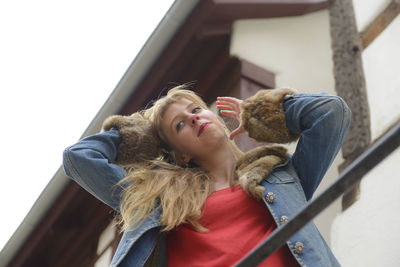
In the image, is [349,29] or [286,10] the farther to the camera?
[286,10]

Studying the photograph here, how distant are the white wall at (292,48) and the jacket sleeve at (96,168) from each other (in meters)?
2.12

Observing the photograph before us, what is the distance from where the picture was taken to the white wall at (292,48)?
4.30 metres

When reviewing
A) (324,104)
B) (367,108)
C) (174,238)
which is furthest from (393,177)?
(174,238)

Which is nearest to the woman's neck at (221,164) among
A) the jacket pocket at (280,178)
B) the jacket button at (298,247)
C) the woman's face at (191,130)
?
the woman's face at (191,130)

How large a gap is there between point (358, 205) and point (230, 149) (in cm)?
108

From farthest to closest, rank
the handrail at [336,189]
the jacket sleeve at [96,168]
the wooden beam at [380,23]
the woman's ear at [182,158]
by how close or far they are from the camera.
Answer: the wooden beam at [380,23] → the woman's ear at [182,158] → the jacket sleeve at [96,168] → the handrail at [336,189]

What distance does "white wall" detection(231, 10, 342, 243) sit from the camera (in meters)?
4.30

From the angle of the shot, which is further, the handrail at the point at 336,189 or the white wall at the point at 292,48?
the white wall at the point at 292,48

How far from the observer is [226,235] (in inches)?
80.4

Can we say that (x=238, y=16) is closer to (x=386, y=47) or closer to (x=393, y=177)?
(x=386, y=47)

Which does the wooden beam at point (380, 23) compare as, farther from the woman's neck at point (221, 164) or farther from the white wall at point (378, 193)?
the woman's neck at point (221, 164)

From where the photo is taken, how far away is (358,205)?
328cm

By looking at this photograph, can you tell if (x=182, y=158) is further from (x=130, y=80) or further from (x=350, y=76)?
(x=130, y=80)

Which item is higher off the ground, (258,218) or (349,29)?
(258,218)
